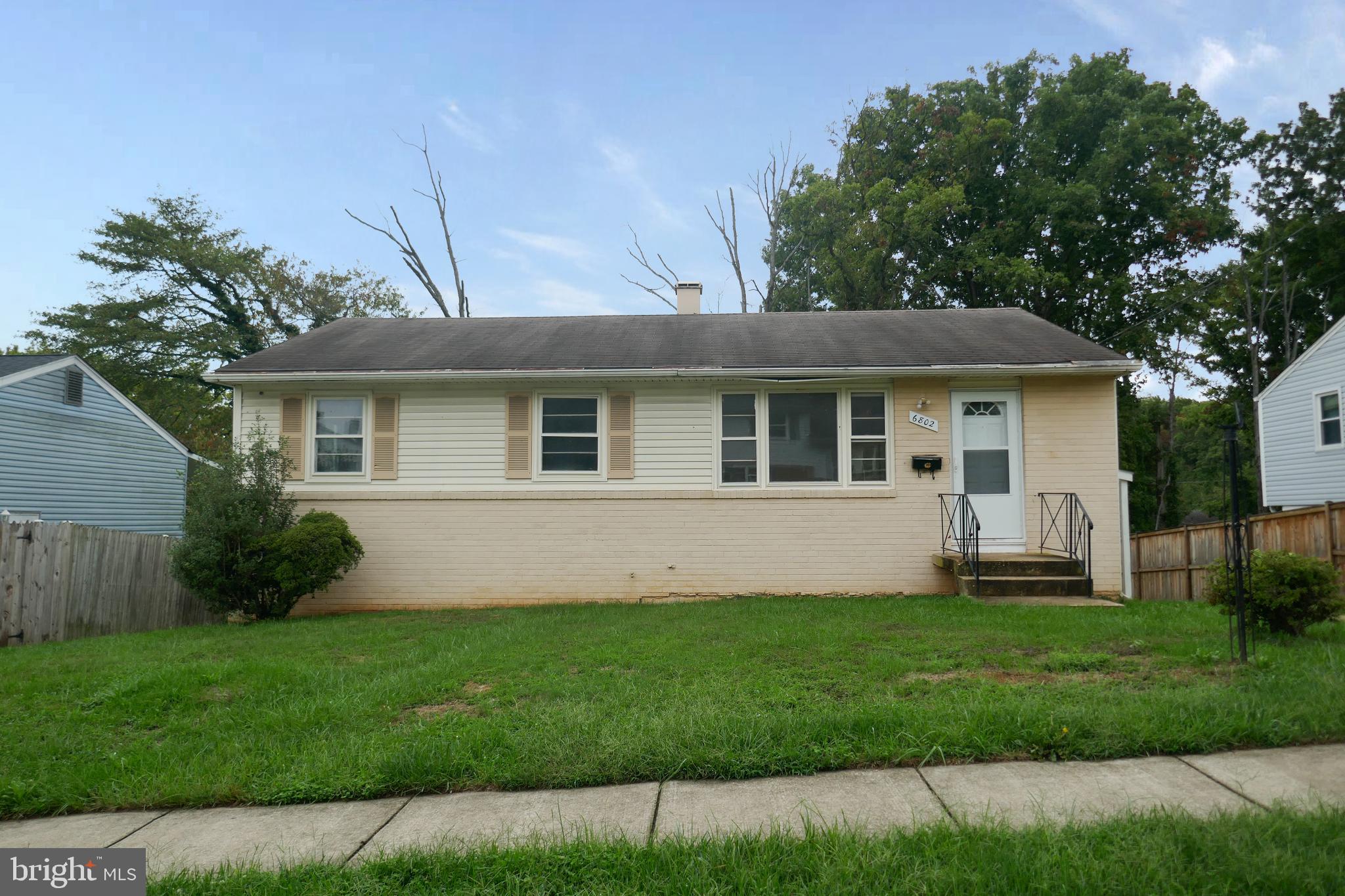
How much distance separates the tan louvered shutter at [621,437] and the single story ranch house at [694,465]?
22mm

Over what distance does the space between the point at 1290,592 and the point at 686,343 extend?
27.7ft

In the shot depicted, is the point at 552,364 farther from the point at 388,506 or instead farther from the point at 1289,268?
the point at 1289,268

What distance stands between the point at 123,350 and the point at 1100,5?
1194 inches

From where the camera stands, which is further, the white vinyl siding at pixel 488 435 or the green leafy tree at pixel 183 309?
the green leafy tree at pixel 183 309

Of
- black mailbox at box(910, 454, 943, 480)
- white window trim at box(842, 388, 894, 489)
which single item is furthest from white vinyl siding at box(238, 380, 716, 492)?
black mailbox at box(910, 454, 943, 480)

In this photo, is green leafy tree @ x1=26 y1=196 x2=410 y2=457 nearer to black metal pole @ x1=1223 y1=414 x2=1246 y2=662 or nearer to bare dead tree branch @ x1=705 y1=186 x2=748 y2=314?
bare dead tree branch @ x1=705 y1=186 x2=748 y2=314

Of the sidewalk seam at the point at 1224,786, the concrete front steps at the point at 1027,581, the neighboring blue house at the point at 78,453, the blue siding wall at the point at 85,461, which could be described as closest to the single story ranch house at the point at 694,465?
the concrete front steps at the point at 1027,581

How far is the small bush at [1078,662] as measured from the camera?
5.07 m

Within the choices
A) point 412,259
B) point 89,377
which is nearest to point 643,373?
point 89,377

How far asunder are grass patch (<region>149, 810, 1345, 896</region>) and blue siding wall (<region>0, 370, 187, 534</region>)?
1462 cm

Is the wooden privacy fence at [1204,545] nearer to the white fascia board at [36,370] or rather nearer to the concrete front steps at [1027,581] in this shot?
the concrete front steps at [1027,581]

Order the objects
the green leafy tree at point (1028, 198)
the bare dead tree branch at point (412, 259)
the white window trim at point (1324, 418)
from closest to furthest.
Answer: the white window trim at point (1324, 418) < the green leafy tree at point (1028, 198) < the bare dead tree branch at point (412, 259)

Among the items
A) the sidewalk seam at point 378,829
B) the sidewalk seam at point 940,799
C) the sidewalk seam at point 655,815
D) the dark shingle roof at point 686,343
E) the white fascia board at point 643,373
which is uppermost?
the dark shingle roof at point 686,343

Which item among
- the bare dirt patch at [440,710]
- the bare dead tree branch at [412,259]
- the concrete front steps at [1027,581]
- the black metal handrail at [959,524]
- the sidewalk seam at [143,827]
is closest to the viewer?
the sidewalk seam at [143,827]
